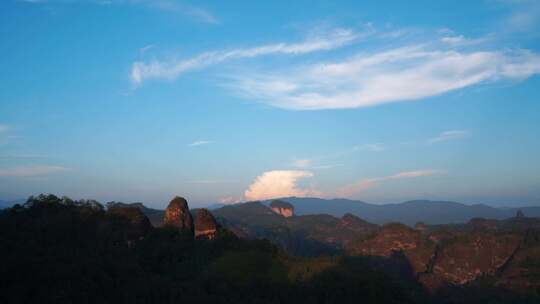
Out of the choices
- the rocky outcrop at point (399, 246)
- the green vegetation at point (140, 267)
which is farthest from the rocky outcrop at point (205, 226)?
the rocky outcrop at point (399, 246)

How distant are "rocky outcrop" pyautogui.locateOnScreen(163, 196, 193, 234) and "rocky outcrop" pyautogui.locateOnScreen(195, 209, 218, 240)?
0.79 m

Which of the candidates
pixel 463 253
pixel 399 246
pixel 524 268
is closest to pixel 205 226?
pixel 524 268

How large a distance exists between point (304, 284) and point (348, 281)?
366 cm

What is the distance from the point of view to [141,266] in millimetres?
30172

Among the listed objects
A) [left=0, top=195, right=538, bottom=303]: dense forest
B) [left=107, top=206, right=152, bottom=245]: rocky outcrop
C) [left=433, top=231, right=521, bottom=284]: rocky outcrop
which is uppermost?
[left=107, top=206, right=152, bottom=245]: rocky outcrop

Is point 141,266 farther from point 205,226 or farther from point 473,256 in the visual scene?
point 473,256

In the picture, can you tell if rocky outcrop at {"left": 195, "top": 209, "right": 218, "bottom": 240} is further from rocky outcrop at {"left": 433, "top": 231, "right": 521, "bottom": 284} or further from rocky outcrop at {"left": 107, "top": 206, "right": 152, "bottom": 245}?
rocky outcrop at {"left": 433, "top": 231, "right": 521, "bottom": 284}

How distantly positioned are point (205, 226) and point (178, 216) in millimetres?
2974

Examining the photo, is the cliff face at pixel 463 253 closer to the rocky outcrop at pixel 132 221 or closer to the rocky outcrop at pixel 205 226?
the rocky outcrop at pixel 205 226

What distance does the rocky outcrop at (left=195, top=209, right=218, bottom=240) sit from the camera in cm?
4362

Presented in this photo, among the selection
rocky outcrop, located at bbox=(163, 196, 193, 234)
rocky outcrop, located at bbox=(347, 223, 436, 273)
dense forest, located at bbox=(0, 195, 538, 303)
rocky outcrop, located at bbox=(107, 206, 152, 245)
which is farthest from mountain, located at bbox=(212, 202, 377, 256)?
rocky outcrop, located at bbox=(107, 206, 152, 245)

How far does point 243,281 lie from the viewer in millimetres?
30734

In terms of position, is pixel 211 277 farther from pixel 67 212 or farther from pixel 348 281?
pixel 67 212

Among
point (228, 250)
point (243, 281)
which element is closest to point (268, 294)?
point (243, 281)
